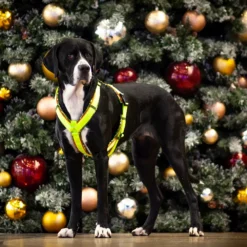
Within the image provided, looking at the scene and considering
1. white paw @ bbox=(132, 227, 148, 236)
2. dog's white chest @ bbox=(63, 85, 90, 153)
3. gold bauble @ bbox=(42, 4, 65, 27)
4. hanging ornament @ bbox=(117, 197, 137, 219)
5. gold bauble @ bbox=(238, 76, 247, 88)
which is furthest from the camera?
gold bauble @ bbox=(238, 76, 247, 88)

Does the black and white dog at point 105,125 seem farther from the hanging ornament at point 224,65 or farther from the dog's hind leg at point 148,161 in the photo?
the hanging ornament at point 224,65

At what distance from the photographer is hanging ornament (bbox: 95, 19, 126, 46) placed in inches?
187

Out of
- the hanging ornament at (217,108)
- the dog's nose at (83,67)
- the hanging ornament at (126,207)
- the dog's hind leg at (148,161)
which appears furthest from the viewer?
the hanging ornament at (217,108)

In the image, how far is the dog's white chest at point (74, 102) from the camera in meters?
3.63

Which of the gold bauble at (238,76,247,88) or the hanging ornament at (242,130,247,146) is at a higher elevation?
the gold bauble at (238,76,247,88)

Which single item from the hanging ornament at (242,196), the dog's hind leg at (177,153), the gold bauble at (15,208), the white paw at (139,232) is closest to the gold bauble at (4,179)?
the gold bauble at (15,208)

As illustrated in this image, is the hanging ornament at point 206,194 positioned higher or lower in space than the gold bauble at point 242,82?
lower

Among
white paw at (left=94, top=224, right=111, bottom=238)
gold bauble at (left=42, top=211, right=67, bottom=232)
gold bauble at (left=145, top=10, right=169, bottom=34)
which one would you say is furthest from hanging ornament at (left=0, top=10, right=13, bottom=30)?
white paw at (left=94, top=224, right=111, bottom=238)

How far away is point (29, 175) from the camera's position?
15.7 feet

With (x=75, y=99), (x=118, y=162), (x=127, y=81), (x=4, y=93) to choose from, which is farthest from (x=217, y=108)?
(x=75, y=99)

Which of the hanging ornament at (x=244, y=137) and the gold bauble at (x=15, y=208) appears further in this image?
the hanging ornament at (x=244, y=137)

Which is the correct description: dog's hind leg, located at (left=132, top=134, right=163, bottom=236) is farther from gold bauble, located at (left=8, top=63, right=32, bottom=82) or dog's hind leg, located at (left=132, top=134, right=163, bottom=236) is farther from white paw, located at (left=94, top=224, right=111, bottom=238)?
gold bauble, located at (left=8, top=63, right=32, bottom=82)

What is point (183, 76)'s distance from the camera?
4953mm

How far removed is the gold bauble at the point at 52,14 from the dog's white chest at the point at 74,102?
1322 millimetres
